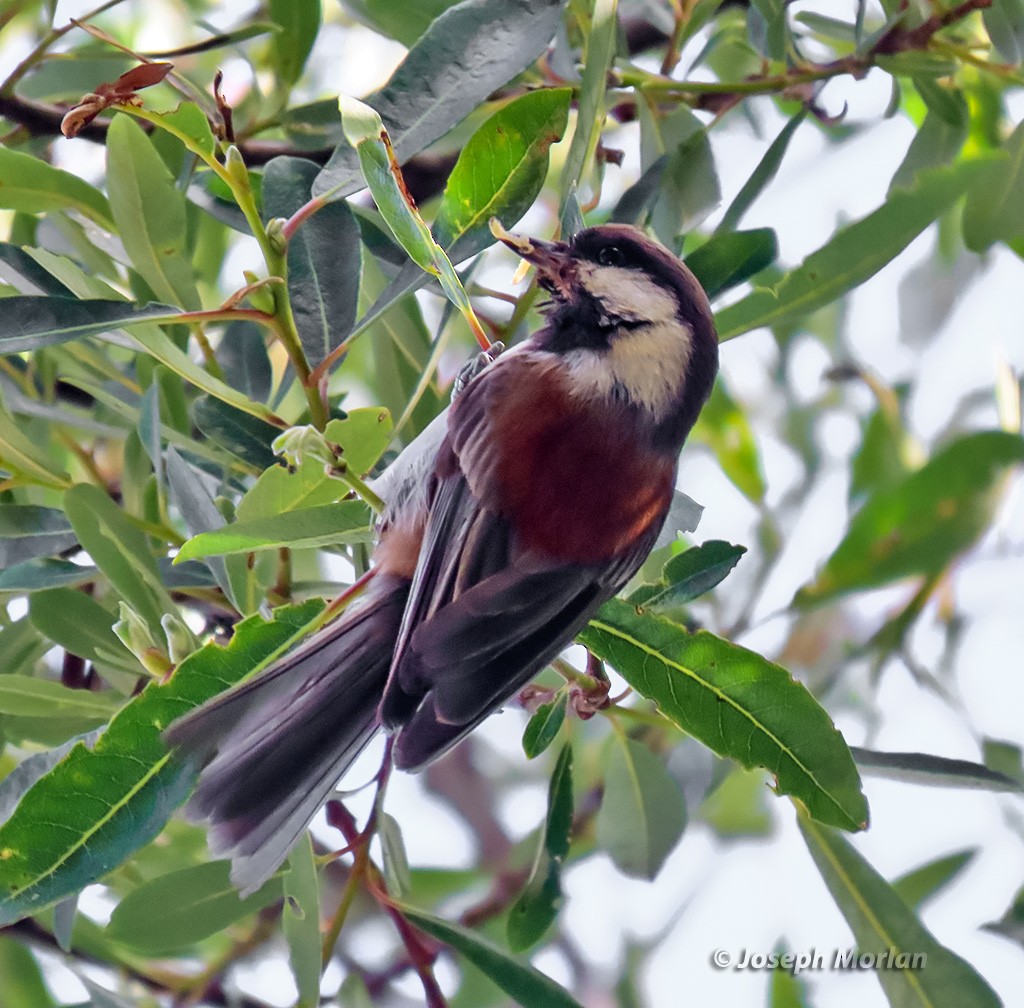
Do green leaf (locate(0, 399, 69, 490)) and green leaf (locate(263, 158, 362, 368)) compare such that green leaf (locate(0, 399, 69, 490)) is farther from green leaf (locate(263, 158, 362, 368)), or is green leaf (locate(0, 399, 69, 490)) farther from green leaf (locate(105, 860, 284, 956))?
green leaf (locate(105, 860, 284, 956))

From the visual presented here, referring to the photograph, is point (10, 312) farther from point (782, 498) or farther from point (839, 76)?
point (782, 498)

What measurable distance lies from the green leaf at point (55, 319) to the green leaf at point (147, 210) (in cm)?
21

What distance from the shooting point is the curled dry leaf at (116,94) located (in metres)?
1.27

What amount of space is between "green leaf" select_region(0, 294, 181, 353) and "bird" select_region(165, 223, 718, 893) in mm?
447

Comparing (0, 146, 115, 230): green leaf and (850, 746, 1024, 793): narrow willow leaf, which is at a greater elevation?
(0, 146, 115, 230): green leaf

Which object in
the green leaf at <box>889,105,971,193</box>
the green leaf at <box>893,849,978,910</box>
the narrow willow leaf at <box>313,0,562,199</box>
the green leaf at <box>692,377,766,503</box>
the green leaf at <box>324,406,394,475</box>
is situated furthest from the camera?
the green leaf at <box>692,377,766,503</box>

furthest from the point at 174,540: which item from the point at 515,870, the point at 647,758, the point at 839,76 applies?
the point at 515,870

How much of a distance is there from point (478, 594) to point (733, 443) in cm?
113

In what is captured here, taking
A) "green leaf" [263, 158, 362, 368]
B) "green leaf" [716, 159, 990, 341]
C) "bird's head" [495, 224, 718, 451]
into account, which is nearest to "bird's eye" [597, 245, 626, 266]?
"bird's head" [495, 224, 718, 451]

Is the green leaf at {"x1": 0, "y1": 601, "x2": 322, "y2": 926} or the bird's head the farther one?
the bird's head

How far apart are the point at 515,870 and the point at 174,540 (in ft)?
4.71

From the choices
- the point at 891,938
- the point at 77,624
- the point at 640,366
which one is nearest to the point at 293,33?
the point at 640,366

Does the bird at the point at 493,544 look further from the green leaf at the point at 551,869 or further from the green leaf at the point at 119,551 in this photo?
the green leaf at the point at 551,869

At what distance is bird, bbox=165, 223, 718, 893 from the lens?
159 centimetres
